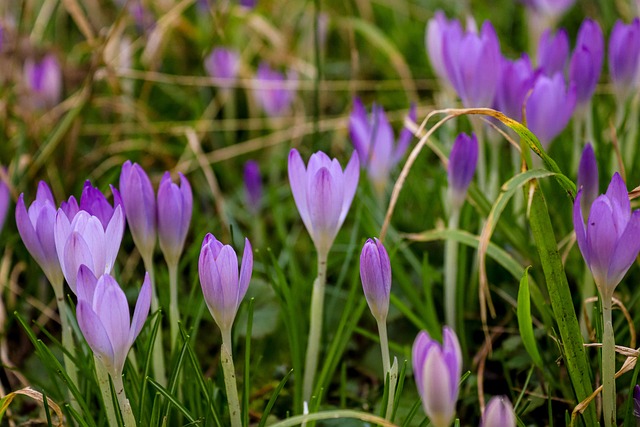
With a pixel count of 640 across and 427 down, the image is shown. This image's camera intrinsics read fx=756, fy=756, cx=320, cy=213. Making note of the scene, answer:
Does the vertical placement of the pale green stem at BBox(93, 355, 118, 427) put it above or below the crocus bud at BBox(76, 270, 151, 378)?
below

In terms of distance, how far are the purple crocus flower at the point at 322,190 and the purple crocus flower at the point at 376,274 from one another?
0.42 ft

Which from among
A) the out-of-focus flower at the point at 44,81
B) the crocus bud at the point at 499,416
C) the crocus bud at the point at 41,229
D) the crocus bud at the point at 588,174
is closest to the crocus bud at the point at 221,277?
the crocus bud at the point at 41,229

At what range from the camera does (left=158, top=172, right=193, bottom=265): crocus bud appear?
1283 mm

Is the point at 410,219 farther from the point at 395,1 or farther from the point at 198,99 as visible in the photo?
the point at 395,1

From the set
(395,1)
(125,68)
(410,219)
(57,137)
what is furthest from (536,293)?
(395,1)

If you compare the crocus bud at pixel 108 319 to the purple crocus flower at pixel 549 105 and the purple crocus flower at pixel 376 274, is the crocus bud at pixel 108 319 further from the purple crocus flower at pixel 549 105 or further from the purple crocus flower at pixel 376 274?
the purple crocus flower at pixel 549 105

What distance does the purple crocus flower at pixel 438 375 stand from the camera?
0.85 m

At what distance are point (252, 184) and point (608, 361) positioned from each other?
3.93 ft

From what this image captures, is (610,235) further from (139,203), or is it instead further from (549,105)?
(139,203)

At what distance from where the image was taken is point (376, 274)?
1.10 m

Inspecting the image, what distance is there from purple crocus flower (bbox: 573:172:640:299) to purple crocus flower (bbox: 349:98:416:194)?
83cm

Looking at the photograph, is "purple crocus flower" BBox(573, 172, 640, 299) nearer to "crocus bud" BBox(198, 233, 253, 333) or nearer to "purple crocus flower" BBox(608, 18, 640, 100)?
"crocus bud" BBox(198, 233, 253, 333)

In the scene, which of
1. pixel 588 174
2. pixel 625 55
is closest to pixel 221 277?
pixel 588 174

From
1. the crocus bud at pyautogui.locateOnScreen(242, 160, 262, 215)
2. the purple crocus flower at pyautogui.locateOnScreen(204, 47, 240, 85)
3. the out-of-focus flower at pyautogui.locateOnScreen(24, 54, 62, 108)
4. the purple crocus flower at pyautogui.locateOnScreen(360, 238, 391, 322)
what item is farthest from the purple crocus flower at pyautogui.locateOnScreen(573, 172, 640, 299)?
the out-of-focus flower at pyautogui.locateOnScreen(24, 54, 62, 108)
